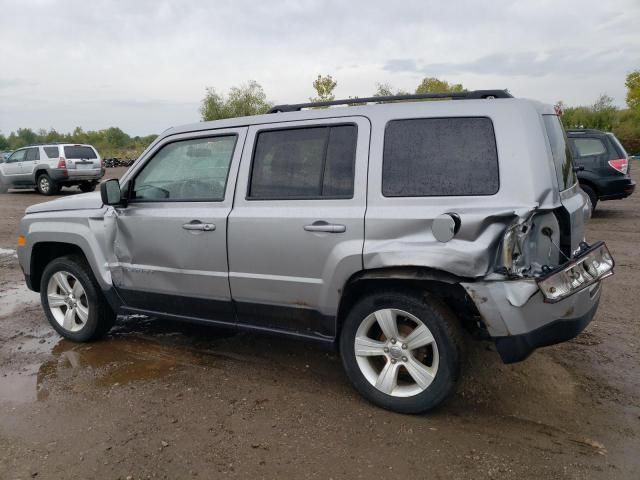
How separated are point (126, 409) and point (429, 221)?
222cm

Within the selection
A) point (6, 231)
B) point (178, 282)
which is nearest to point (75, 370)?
point (178, 282)

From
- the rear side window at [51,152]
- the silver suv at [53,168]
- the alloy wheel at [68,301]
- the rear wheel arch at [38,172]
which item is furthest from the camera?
the rear wheel arch at [38,172]

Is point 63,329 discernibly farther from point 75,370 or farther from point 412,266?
point 412,266

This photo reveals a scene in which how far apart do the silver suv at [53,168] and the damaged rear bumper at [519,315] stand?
1744cm

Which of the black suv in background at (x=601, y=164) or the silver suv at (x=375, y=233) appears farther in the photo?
the black suv in background at (x=601, y=164)

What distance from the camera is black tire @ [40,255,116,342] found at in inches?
174

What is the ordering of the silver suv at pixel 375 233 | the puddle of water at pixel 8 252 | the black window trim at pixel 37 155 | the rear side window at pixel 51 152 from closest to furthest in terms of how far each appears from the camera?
1. the silver suv at pixel 375 233
2. the puddle of water at pixel 8 252
3. the rear side window at pixel 51 152
4. the black window trim at pixel 37 155

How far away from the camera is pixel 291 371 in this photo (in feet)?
12.9

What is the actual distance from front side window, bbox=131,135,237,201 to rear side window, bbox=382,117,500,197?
48.0 inches

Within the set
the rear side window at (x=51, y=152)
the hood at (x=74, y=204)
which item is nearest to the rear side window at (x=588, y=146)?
the hood at (x=74, y=204)

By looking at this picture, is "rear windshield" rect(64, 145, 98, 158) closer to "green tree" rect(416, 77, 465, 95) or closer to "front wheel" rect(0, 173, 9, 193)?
"front wheel" rect(0, 173, 9, 193)

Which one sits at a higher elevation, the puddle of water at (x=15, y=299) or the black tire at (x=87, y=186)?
the black tire at (x=87, y=186)

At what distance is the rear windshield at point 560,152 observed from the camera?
3184 mm

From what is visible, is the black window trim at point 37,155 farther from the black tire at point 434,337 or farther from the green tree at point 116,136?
the green tree at point 116,136
